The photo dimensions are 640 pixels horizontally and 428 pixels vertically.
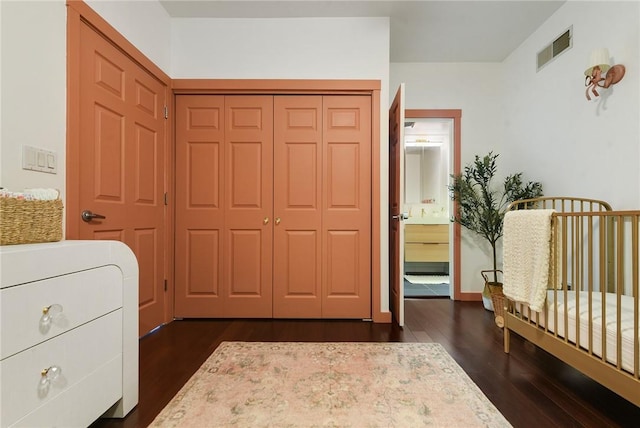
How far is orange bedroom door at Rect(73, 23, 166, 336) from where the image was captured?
5.31ft

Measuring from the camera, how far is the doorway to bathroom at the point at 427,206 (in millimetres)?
4266

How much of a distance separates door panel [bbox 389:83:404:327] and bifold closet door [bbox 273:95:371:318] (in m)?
0.24

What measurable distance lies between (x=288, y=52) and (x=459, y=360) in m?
2.64

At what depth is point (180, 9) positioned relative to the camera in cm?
234

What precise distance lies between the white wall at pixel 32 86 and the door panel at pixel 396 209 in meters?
2.13

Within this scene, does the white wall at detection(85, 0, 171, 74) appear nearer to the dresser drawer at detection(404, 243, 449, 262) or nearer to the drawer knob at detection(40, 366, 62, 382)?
the drawer knob at detection(40, 366, 62, 382)

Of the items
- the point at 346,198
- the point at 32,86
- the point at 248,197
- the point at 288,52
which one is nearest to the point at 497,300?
the point at 346,198

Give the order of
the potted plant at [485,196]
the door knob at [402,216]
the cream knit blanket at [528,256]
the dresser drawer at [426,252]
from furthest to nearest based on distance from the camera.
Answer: the dresser drawer at [426,252]
the potted plant at [485,196]
the door knob at [402,216]
the cream knit blanket at [528,256]

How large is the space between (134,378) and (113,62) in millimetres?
1838

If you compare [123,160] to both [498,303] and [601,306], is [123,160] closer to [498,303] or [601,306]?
[601,306]

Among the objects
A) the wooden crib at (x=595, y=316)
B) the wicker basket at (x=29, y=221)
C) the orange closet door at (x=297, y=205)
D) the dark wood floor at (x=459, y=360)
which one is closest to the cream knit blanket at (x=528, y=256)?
the wooden crib at (x=595, y=316)

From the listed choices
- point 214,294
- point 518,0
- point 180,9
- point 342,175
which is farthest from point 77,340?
point 518,0

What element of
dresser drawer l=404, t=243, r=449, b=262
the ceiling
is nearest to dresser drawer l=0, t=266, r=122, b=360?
the ceiling

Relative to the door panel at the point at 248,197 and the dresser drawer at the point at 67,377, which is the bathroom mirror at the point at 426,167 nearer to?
the door panel at the point at 248,197
